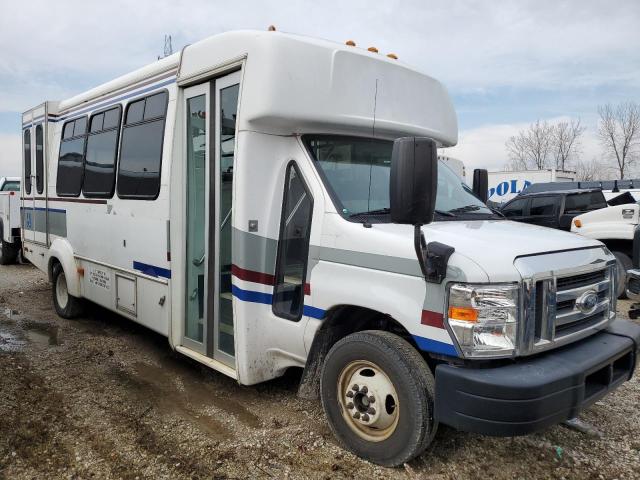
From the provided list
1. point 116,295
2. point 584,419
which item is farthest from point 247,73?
point 584,419

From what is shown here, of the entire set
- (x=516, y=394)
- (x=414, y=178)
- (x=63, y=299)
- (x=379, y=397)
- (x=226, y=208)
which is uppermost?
(x=414, y=178)

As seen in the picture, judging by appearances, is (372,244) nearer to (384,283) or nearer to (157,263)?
(384,283)

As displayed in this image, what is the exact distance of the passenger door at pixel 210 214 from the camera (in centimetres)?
430

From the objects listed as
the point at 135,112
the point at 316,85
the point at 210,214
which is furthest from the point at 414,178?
the point at 135,112

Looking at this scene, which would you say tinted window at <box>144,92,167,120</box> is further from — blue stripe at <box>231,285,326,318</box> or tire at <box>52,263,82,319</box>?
tire at <box>52,263,82,319</box>

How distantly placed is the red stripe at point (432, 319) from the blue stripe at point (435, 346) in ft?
0.31

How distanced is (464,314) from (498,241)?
0.54 metres

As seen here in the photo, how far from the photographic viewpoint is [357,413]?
11.5 ft

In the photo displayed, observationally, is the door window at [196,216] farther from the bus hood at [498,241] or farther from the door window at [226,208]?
the bus hood at [498,241]

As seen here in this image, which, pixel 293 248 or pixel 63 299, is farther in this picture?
pixel 63 299

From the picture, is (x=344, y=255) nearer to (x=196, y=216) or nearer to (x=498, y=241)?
(x=498, y=241)

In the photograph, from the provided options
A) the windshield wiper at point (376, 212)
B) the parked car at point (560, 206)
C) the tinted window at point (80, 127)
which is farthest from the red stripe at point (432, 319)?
the parked car at point (560, 206)

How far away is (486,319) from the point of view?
9.53 feet

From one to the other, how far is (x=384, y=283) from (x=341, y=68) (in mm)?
1728
